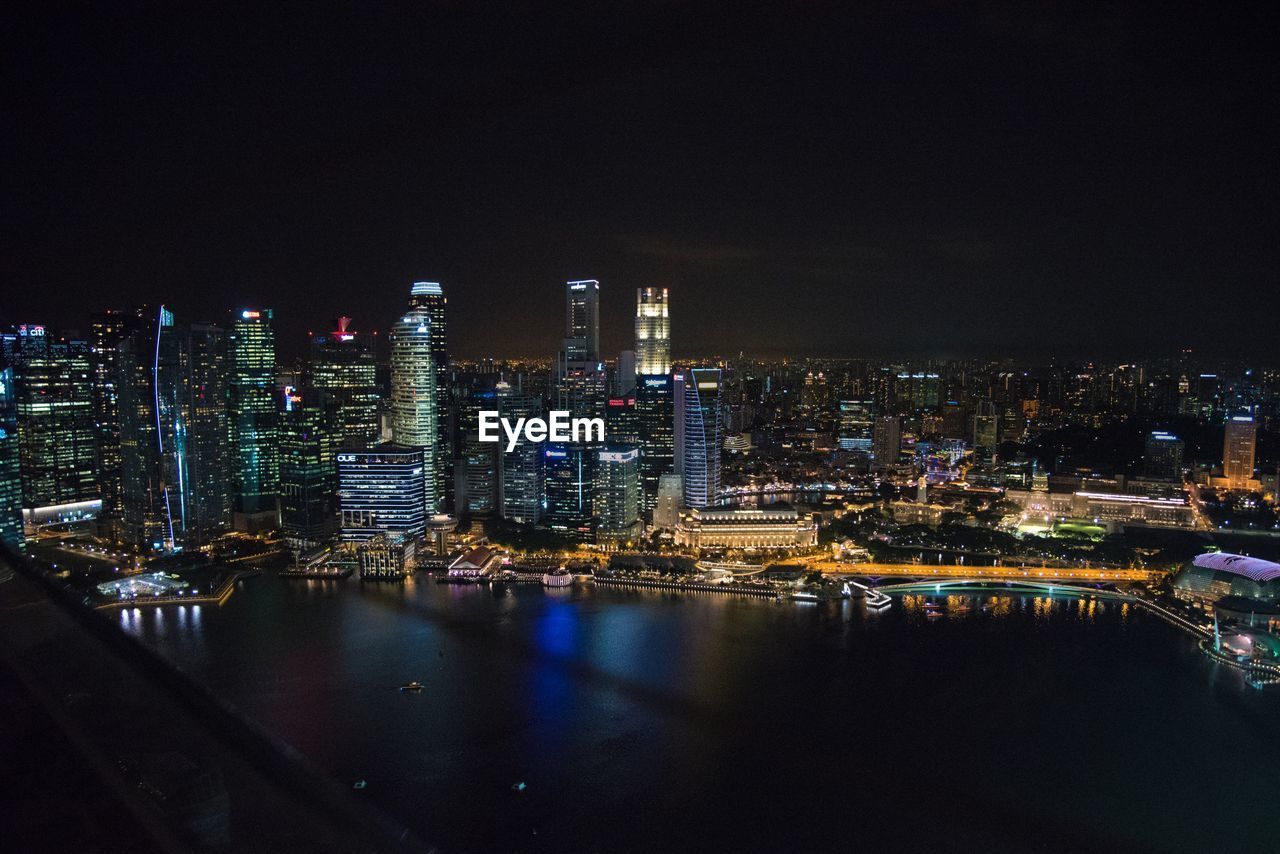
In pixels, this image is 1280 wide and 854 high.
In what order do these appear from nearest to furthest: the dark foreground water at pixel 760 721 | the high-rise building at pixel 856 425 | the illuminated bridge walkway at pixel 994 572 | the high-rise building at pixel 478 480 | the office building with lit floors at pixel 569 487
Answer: the dark foreground water at pixel 760 721
the illuminated bridge walkway at pixel 994 572
the office building with lit floors at pixel 569 487
the high-rise building at pixel 478 480
the high-rise building at pixel 856 425

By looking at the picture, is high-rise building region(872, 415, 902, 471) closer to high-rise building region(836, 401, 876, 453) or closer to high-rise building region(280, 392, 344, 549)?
high-rise building region(836, 401, 876, 453)

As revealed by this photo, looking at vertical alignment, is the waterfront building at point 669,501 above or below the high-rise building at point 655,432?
below

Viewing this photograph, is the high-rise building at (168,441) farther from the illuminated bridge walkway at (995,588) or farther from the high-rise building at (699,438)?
the illuminated bridge walkway at (995,588)

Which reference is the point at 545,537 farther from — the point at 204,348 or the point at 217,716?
the point at 217,716

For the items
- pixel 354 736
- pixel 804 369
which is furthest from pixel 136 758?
pixel 804 369

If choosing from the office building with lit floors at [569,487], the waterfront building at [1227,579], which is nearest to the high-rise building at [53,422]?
the office building with lit floors at [569,487]

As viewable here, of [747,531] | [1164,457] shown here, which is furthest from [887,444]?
[747,531]
